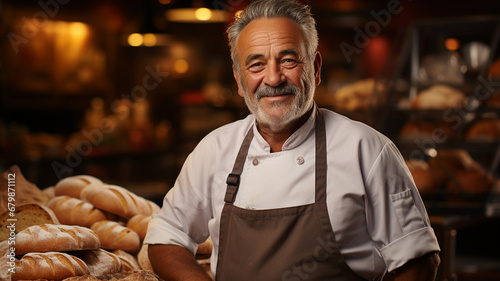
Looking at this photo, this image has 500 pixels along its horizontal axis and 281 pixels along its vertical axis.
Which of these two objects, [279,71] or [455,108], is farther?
[455,108]

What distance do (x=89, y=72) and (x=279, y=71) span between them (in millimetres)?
6086

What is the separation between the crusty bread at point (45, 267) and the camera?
139cm

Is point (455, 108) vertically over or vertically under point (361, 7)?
under

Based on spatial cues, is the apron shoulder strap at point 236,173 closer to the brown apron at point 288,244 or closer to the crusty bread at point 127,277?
the brown apron at point 288,244

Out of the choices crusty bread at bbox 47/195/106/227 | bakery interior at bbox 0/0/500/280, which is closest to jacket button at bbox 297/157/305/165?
crusty bread at bbox 47/195/106/227

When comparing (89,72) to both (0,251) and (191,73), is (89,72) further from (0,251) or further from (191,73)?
(0,251)

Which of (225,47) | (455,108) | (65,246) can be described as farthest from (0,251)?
(225,47)

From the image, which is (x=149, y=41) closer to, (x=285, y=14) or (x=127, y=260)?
(x=127, y=260)

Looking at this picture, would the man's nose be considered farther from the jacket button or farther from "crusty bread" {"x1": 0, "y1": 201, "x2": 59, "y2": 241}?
"crusty bread" {"x1": 0, "y1": 201, "x2": 59, "y2": 241}

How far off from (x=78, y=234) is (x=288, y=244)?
539 mm

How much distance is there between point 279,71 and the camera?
151 cm

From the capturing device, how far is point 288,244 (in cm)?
149

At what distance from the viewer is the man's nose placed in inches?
58.7

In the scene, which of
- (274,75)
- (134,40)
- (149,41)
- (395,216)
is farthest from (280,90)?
(149,41)
